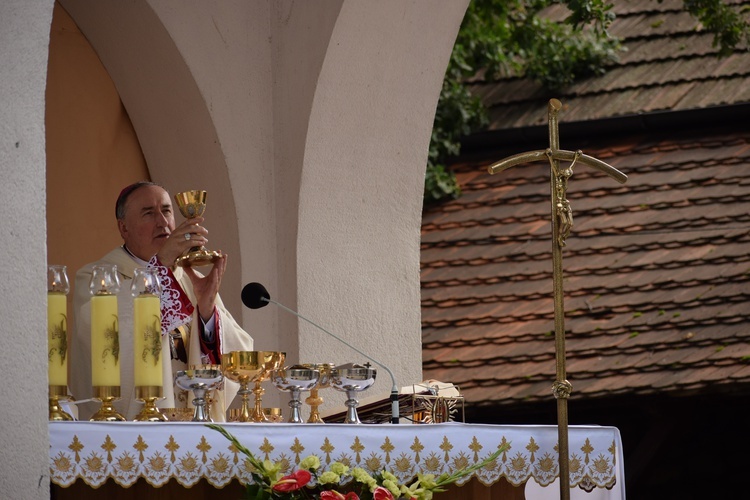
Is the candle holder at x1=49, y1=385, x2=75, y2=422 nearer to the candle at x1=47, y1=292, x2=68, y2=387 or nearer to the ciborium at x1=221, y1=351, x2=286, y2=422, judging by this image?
the candle at x1=47, y1=292, x2=68, y2=387

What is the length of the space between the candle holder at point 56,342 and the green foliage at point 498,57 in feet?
22.6

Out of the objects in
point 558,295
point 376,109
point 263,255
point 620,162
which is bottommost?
point 558,295

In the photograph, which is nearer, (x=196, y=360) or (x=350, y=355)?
(x=196, y=360)

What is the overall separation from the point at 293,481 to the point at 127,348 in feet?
3.89

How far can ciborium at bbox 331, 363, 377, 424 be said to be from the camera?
4547mm

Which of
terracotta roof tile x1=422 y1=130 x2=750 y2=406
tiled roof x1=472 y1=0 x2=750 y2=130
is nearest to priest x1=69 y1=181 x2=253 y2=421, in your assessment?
terracotta roof tile x1=422 y1=130 x2=750 y2=406

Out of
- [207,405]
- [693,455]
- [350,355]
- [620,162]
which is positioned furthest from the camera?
[620,162]

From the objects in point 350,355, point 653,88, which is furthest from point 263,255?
point 653,88

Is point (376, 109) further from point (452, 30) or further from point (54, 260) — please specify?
point (54, 260)

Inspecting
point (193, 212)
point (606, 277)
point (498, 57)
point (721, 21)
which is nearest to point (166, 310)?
point (193, 212)

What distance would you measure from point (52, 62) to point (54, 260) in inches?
35.4

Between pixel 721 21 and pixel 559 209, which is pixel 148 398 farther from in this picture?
pixel 721 21

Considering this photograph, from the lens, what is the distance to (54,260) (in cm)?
657

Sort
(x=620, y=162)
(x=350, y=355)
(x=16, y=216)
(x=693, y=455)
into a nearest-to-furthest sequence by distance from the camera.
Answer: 1. (x=16, y=216)
2. (x=350, y=355)
3. (x=693, y=455)
4. (x=620, y=162)
